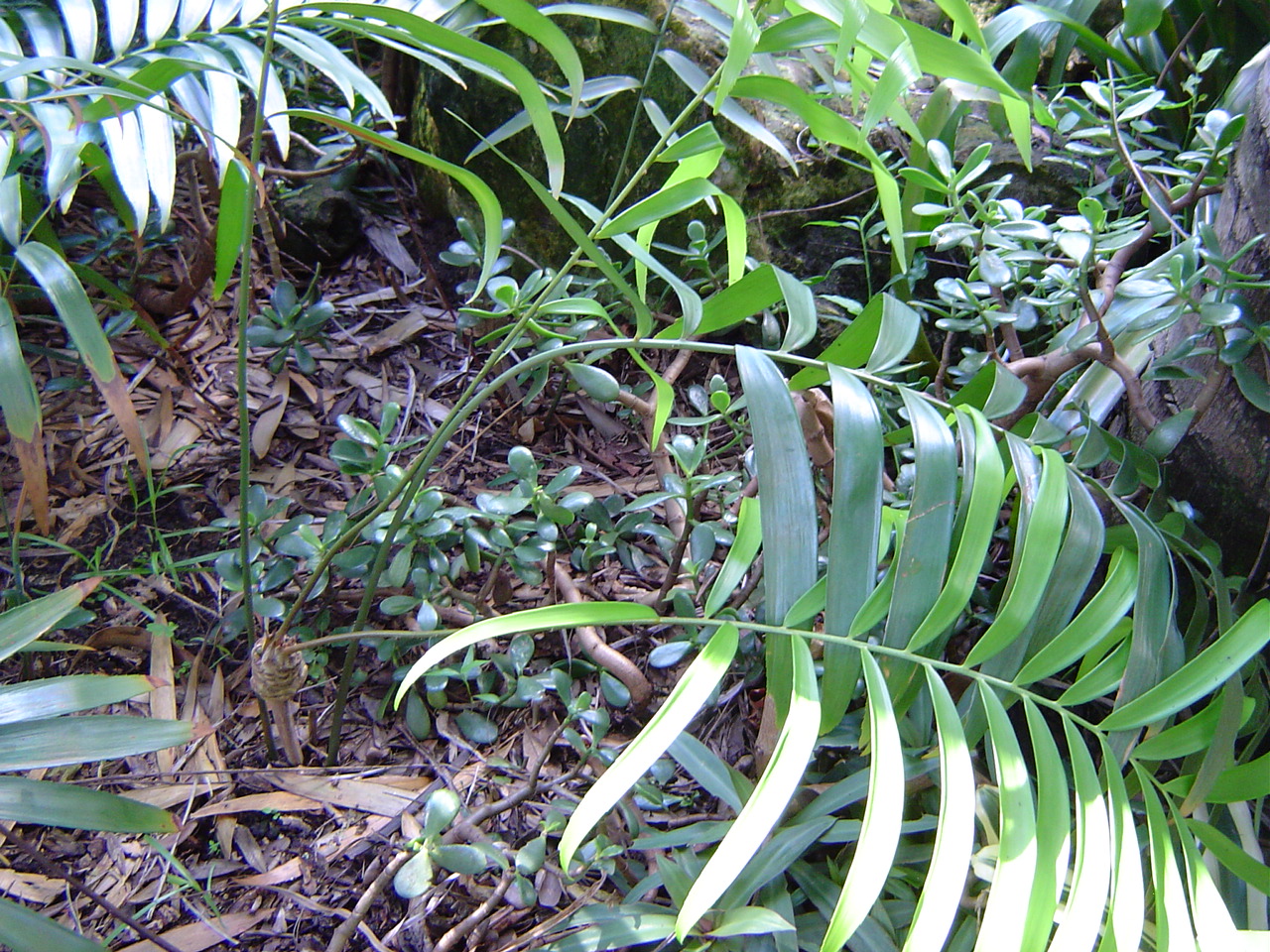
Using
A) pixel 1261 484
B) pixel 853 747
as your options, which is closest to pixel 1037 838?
pixel 853 747

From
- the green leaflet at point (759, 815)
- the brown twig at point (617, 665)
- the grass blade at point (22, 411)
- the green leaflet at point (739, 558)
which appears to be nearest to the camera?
the green leaflet at point (759, 815)

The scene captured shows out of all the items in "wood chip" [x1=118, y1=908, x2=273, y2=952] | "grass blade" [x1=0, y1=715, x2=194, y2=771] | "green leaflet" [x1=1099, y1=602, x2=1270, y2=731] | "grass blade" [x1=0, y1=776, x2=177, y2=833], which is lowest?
"wood chip" [x1=118, y1=908, x2=273, y2=952]

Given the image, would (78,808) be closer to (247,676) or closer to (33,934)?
(33,934)

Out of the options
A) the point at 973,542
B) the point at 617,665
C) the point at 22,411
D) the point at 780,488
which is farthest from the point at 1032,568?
the point at 22,411

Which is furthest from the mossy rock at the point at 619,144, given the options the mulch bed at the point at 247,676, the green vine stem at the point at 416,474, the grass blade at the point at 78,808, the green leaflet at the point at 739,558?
the grass blade at the point at 78,808

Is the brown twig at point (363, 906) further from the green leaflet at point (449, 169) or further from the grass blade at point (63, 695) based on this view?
the green leaflet at point (449, 169)

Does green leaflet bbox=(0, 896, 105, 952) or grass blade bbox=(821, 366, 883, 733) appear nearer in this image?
green leaflet bbox=(0, 896, 105, 952)

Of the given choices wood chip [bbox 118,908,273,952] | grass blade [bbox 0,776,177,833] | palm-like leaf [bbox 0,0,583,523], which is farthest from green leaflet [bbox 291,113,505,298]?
wood chip [bbox 118,908,273,952]

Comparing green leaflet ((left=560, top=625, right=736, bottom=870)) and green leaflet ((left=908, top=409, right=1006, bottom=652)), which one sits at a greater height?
green leaflet ((left=908, top=409, right=1006, bottom=652))

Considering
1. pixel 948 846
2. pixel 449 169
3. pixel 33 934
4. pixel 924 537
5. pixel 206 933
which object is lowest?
pixel 206 933

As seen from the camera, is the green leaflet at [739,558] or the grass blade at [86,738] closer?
the grass blade at [86,738]

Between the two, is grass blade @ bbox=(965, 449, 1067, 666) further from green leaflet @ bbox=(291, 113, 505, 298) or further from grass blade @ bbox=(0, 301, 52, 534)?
grass blade @ bbox=(0, 301, 52, 534)

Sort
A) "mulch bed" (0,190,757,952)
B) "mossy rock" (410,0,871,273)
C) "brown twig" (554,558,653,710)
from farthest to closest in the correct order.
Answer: "mossy rock" (410,0,871,273)
"brown twig" (554,558,653,710)
"mulch bed" (0,190,757,952)

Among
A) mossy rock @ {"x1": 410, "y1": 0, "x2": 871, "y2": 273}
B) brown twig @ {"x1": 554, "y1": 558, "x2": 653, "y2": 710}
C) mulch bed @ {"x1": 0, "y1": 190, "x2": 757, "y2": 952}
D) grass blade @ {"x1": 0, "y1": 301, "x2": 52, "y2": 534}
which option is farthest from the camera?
mossy rock @ {"x1": 410, "y1": 0, "x2": 871, "y2": 273}
